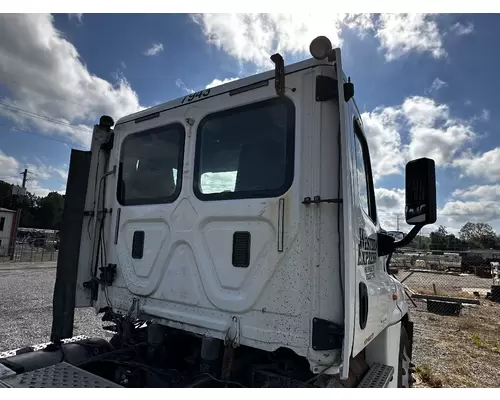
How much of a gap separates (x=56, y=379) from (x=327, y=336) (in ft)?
5.42

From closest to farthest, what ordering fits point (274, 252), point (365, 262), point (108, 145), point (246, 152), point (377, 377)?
1. point (274, 252)
2. point (365, 262)
3. point (246, 152)
4. point (377, 377)
5. point (108, 145)

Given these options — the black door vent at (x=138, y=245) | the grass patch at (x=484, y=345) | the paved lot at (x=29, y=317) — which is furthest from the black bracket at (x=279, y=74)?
the grass patch at (x=484, y=345)

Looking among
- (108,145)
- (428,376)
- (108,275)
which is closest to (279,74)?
(108,145)

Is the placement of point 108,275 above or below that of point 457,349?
above

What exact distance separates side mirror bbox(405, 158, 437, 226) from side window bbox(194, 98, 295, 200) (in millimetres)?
790

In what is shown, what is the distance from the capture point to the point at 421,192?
2.26 m

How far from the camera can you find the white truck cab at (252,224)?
6.67 feet

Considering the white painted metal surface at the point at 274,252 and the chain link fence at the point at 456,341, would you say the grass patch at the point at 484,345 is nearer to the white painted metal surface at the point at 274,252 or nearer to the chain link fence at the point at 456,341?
the chain link fence at the point at 456,341

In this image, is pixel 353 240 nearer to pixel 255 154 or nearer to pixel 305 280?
pixel 305 280

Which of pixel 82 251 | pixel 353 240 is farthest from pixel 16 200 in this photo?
pixel 353 240

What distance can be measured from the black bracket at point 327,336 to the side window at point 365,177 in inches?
46.3

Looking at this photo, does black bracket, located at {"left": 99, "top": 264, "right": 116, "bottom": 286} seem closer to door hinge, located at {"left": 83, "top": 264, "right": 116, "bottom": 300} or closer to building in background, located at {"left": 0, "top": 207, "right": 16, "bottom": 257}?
door hinge, located at {"left": 83, "top": 264, "right": 116, "bottom": 300}

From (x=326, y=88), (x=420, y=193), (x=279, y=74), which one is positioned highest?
(x=279, y=74)

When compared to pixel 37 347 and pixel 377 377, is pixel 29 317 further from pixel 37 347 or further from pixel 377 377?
pixel 377 377
